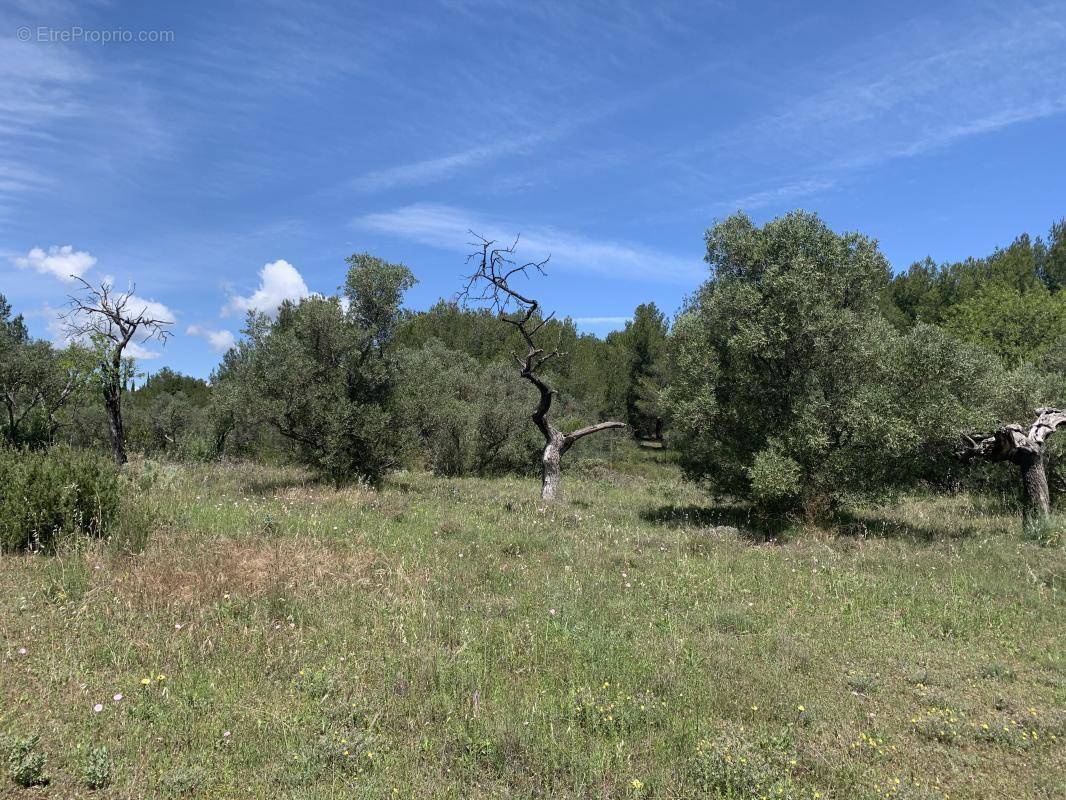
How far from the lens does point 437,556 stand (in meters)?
9.51

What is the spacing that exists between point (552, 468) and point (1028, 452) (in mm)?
11750

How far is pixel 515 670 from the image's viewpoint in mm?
5863

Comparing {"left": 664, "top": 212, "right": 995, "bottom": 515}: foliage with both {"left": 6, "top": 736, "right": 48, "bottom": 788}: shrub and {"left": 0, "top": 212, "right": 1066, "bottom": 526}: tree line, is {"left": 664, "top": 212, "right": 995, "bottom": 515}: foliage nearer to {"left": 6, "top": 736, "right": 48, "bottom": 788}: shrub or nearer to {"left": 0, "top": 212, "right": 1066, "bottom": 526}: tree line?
{"left": 0, "top": 212, "right": 1066, "bottom": 526}: tree line

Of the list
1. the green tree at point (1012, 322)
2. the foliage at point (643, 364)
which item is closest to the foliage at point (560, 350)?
the foliage at point (643, 364)

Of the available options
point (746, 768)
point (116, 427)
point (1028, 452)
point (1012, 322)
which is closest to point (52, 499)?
point (746, 768)

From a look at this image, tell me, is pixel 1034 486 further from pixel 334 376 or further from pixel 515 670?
pixel 334 376

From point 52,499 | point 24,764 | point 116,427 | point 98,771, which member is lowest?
point 98,771

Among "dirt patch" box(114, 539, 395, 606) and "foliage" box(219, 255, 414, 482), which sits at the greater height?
"foliage" box(219, 255, 414, 482)

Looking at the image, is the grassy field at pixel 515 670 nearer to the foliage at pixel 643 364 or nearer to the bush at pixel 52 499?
the bush at pixel 52 499

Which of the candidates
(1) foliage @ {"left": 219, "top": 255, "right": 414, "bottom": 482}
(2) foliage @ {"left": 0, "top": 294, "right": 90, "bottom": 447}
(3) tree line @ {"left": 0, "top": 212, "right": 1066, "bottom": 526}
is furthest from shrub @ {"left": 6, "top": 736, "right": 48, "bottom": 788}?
(2) foliage @ {"left": 0, "top": 294, "right": 90, "bottom": 447}

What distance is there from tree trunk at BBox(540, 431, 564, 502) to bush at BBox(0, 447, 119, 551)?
1135 cm

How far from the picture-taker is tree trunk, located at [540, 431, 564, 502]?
1812 cm

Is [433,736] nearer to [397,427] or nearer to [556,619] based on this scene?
[556,619]

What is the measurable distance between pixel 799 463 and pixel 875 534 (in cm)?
219
